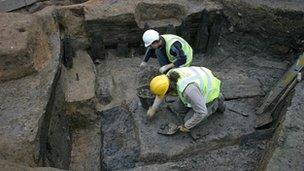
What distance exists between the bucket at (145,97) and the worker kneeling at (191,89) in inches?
13.9

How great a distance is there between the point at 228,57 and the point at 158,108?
301 cm

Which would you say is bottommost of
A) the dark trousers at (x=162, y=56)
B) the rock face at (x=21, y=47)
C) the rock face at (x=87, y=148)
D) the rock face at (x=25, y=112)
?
the rock face at (x=87, y=148)

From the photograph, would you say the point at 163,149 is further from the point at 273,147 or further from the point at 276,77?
the point at 276,77

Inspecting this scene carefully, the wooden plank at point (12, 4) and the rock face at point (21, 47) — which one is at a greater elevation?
the rock face at point (21, 47)

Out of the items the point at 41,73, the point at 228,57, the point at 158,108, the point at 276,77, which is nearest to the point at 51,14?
the point at 41,73

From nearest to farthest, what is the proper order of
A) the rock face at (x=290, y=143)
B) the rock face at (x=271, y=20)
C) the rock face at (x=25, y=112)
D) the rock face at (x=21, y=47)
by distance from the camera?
the rock face at (x=290, y=143) < the rock face at (x=25, y=112) < the rock face at (x=21, y=47) < the rock face at (x=271, y=20)

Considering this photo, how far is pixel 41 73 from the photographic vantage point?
5676 mm

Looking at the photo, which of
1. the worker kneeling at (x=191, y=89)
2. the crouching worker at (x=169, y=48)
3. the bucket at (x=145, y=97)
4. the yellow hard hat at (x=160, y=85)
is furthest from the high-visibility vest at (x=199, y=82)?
the crouching worker at (x=169, y=48)

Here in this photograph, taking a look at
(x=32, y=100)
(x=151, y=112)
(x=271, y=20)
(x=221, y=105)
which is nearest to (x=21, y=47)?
(x=32, y=100)

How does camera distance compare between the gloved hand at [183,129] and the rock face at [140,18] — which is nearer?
the gloved hand at [183,129]

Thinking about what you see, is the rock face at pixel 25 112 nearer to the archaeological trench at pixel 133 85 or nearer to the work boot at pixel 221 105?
the archaeological trench at pixel 133 85

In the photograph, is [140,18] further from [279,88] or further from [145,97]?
[279,88]

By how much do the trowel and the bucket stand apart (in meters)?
0.49

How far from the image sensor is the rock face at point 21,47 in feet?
17.6
